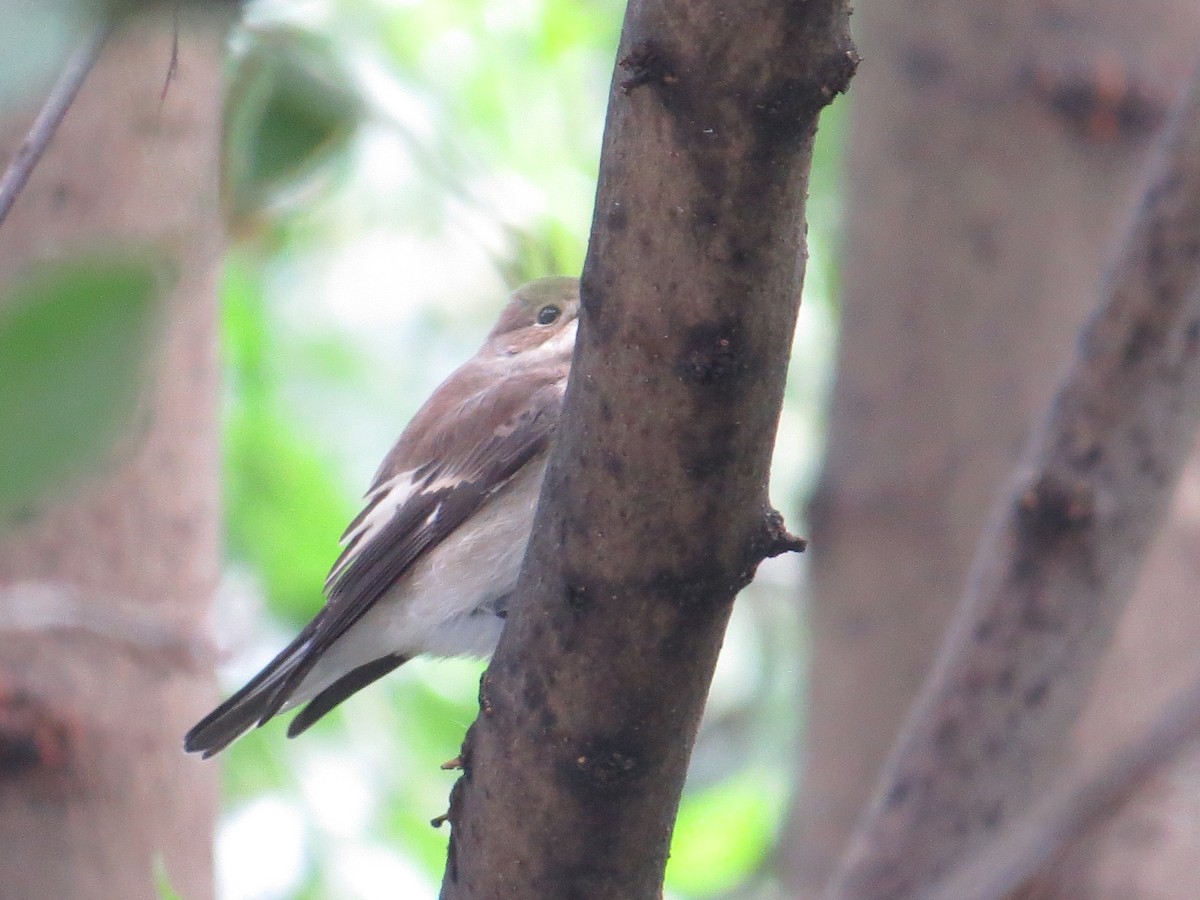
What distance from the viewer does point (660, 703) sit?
1.36m

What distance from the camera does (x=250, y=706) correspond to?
2297mm

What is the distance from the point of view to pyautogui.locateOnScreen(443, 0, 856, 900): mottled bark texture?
3.56ft

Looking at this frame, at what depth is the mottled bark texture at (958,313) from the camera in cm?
284

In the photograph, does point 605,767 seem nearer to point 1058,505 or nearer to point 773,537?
point 773,537

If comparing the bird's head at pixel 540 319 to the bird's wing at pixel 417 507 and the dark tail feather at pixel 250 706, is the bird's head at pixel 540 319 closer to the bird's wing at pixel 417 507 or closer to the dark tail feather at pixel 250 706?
the bird's wing at pixel 417 507

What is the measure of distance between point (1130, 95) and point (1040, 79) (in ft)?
0.59

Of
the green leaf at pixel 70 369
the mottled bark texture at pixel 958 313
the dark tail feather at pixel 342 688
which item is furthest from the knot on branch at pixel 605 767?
the mottled bark texture at pixel 958 313

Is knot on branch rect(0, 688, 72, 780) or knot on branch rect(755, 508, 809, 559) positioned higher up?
knot on branch rect(755, 508, 809, 559)

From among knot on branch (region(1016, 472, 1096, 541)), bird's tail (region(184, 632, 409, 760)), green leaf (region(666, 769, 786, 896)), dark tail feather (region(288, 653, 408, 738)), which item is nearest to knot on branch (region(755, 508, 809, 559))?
knot on branch (region(1016, 472, 1096, 541))

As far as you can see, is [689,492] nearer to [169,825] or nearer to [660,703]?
[660,703]

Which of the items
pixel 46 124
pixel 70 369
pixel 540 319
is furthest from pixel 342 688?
pixel 70 369

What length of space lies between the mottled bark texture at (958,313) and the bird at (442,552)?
700mm

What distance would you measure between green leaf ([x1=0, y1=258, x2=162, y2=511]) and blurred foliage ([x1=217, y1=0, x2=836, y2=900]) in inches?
75.3

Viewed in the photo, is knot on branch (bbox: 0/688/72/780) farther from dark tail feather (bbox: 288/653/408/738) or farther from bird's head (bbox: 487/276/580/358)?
bird's head (bbox: 487/276/580/358)
